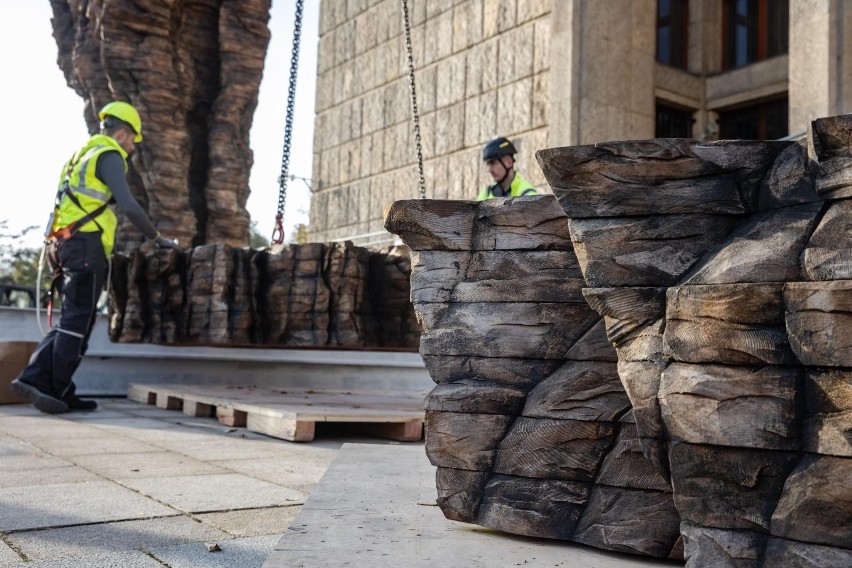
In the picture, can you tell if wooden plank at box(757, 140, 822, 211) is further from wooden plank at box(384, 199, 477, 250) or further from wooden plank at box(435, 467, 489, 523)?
wooden plank at box(435, 467, 489, 523)

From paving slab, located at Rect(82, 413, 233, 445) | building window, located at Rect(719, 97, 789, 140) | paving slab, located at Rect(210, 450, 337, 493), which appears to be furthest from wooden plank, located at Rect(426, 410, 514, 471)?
building window, located at Rect(719, 97, 789, 140)

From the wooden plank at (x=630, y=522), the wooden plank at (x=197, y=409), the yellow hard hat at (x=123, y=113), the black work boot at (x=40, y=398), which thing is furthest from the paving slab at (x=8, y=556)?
the yellow hard hat at (x=123, y=113)

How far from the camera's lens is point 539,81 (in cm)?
1159

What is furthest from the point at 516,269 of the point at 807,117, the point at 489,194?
the point at 807,117

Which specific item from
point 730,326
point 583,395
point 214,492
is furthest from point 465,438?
point 214,492

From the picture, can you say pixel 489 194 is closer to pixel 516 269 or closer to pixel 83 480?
pixel 83 480

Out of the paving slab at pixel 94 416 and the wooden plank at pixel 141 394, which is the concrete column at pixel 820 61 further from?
the paving slab at pixel 94 416

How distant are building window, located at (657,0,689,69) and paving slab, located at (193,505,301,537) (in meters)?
11.7

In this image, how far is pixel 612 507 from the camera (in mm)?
2275

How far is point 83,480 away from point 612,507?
2509 mm

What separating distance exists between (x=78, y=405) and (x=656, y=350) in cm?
584

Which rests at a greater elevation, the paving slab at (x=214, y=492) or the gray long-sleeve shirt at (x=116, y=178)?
the gray long-sleeve shirt at (x=116, y=178)

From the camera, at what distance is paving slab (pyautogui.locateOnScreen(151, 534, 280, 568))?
2514 mm

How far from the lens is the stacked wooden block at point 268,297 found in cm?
732
